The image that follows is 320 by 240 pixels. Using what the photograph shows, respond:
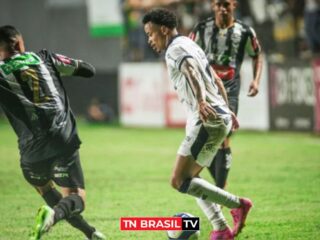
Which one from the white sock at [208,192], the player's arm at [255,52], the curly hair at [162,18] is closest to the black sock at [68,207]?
the white sock at [208,192]

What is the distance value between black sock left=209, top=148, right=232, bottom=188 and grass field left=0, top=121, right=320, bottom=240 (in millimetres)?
399

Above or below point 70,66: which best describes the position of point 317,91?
below

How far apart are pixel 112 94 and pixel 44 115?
17.9 metres

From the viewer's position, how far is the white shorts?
7.52 m

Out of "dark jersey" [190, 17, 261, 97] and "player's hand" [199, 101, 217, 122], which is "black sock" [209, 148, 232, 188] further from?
"player's hand" [199, 101, 217, 122]

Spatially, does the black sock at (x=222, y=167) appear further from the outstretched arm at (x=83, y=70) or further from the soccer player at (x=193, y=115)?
the outstretched arm at (x=83, y=70)

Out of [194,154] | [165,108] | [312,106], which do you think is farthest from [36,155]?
[165,108]

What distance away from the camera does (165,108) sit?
2072 cm

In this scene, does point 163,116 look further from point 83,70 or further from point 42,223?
point 42,223

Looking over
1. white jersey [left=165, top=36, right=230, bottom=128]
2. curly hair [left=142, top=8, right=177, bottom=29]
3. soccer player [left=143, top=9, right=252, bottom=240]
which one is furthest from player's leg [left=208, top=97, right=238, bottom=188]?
curly hair [left=142, top=8, right=177, bottom=29]

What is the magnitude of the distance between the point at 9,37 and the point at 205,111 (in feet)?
5.54

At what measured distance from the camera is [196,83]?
7262mm

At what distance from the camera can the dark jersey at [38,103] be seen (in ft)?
24.4

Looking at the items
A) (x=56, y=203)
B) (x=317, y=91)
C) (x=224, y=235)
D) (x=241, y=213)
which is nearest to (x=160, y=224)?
(x=224, y=235)
